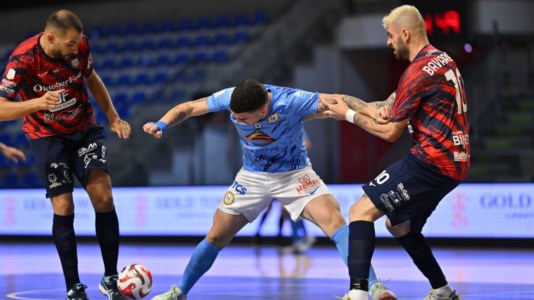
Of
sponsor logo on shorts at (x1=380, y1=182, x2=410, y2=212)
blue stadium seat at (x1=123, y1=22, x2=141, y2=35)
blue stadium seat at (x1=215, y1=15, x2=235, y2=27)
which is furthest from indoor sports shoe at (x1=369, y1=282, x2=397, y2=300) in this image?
blue stadium seat at (x1=123, y1=22, x2=141, y2=35)

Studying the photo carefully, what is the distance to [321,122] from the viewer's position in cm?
1933

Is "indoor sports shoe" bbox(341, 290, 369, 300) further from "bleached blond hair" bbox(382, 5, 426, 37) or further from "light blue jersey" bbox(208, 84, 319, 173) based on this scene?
"bleached blond hair" bbox(382, 5, 426, 37)

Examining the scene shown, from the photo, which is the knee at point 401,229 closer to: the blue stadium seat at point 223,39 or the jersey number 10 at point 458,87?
the jersey number 10 at point 458,87

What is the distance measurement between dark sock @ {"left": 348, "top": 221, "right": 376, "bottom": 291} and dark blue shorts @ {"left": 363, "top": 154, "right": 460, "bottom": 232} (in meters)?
0.17

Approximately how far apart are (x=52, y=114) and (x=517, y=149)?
10.4 metres

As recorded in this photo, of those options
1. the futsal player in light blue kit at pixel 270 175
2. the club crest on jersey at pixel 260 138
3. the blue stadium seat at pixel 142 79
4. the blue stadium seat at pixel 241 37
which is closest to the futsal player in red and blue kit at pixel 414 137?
the futsal player in light blue kit at pixel 270 175

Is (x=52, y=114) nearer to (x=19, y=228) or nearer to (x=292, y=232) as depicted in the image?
(x=292, y=232)

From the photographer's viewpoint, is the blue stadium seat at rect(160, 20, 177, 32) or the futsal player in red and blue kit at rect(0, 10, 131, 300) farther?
the blue stadium seat at rect(160, 20, 177, 32)

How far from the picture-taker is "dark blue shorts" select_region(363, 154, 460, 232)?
246 inches

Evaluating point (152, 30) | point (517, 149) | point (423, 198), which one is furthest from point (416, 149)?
point (152, 30)

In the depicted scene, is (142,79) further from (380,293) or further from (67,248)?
(380,293)

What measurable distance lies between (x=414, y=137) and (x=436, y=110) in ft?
0.92

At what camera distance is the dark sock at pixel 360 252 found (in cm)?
624

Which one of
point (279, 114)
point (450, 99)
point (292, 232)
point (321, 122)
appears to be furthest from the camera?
point (321, 122)
